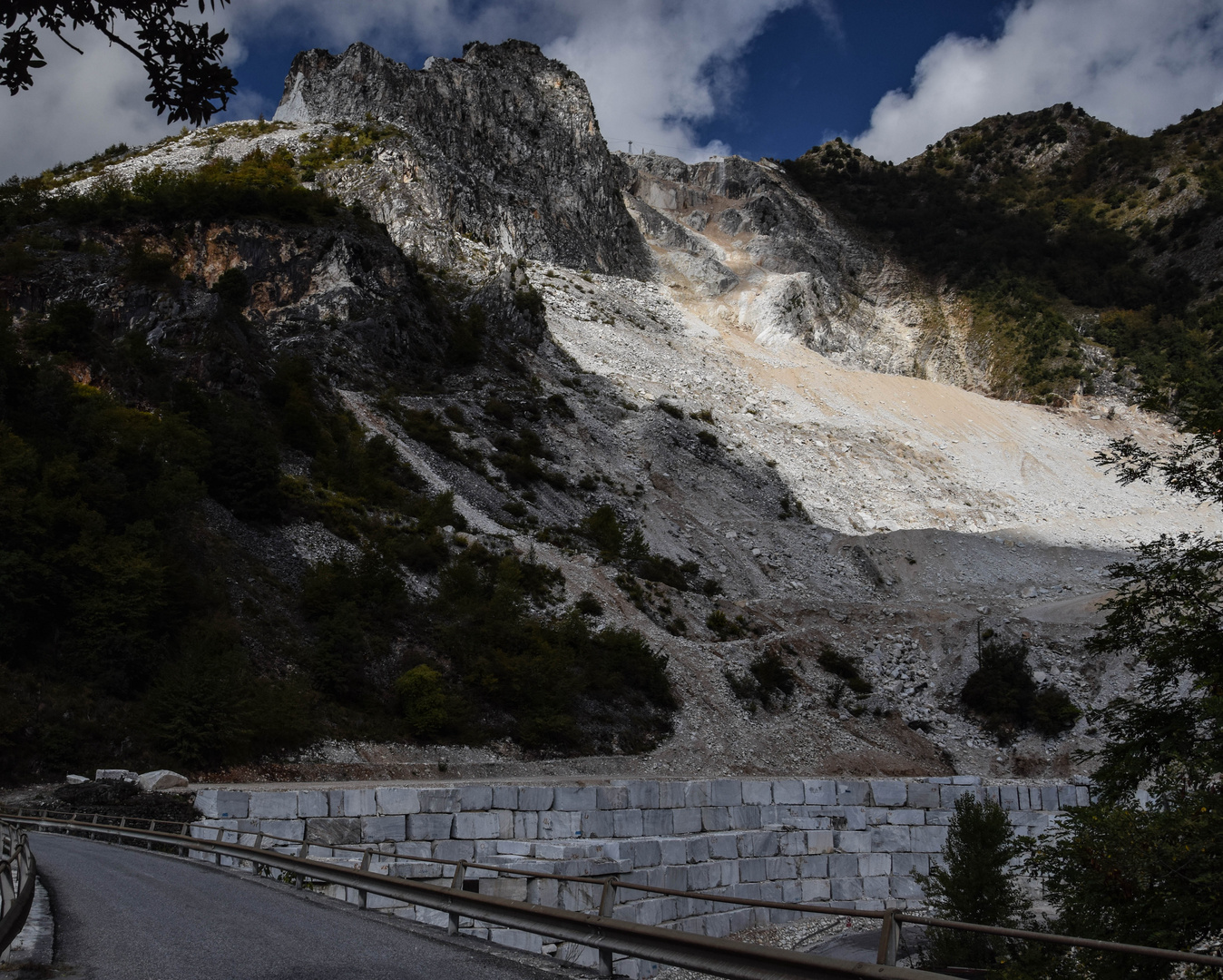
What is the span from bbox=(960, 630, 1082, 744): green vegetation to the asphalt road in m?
29.4

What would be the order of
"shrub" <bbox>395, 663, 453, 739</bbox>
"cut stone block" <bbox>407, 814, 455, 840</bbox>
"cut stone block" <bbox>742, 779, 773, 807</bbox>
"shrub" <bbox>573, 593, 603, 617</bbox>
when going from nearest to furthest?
"cut stone block" <bbox>407, 814, 455, 840</bbox> → "cut stone block" <bbox>742, 779, 773, 807</bbox> → "shrub" <bbox>395, 663, 453, 739</bbox> → "shrub" <bbox>573, 593, 603, 617</bbox>

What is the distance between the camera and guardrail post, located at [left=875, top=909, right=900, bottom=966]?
13.0 feet

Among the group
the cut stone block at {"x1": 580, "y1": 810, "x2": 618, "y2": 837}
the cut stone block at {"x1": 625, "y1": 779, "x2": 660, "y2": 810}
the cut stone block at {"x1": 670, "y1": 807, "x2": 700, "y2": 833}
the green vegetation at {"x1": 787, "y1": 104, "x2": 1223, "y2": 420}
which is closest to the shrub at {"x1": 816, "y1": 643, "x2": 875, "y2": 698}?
the cut stone block at {"x1": 670, "y1": 807, "x2": 700, "y2": 833}

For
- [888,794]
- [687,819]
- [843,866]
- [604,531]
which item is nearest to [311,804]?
[687,819]

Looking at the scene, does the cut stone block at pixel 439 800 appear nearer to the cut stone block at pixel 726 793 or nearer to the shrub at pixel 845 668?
the cut stone block at pixel 726 793

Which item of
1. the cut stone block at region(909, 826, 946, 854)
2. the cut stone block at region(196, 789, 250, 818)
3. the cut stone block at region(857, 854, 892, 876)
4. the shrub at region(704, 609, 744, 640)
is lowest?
the cut stone block at region(857, 854, 892, 876)

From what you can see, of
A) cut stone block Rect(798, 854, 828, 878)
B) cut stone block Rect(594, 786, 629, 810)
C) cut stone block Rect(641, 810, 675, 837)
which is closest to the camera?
cut stone block Rect(594, 786, 629, 810)

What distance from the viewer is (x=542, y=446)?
168 ft

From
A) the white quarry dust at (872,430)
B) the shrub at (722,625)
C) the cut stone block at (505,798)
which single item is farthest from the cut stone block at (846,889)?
the white quarry dust at (872,430)

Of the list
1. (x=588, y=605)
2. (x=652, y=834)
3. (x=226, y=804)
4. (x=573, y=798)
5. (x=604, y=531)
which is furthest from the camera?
(x=604, y=531)

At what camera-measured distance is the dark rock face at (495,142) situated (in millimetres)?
74938

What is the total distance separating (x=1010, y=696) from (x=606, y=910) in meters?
31.5

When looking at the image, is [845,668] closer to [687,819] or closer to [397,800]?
[687,819]

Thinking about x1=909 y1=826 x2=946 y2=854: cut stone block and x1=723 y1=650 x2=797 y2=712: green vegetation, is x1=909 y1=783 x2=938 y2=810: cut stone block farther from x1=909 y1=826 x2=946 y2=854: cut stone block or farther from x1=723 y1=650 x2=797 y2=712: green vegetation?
x1=723 y1=650 x2=797 y2=712: green vegetation
